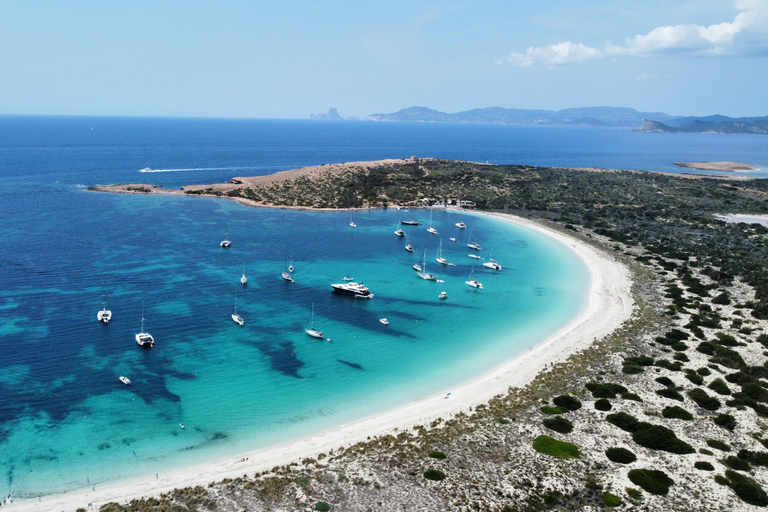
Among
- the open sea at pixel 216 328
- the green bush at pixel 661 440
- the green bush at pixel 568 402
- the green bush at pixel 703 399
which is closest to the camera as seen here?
the green bush at pixel 661 440

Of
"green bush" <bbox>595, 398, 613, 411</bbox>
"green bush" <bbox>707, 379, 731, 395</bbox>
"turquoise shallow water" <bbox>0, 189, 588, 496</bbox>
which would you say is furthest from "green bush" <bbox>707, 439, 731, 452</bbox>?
"turquoise shallow water" <bbox>0, 189, 588, 496</bbox>

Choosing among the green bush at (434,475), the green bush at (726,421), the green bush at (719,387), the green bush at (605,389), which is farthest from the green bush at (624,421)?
the green bush at (434,475)

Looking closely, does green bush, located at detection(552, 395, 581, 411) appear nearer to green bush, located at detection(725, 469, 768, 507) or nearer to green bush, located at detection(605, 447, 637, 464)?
green bush, located at detection(605, 447, 637, 464)

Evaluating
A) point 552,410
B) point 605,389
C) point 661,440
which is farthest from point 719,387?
point 552,410

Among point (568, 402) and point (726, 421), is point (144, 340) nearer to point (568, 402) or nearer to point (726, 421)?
point (568, 402)

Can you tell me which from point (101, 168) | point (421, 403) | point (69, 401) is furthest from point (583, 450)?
point (101, 168)

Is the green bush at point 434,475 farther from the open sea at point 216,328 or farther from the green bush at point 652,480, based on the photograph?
the green bush at point 652,480

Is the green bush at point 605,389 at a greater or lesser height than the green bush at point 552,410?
greater

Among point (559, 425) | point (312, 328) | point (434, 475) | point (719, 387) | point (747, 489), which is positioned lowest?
point (434, 475)

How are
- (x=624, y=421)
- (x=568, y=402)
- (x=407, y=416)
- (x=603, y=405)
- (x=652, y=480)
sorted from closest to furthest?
(x=652, y=480) < (x=624, y=421) < (x=407, y=416) < (x=603, y=405) < (x=568, y=402)
